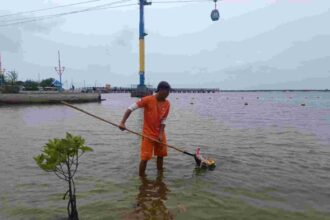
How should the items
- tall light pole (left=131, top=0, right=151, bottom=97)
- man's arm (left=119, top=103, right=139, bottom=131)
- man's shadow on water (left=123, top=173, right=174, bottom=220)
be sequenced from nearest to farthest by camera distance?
man's shadow on water (left=123, top=173, right=174, bottom=220) < man's arm (left=119, top=103, right=139, bottom=131) < tall light pole (left=131, top=0, right=151, bottom=97)

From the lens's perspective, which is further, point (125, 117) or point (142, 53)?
point (142, 53)

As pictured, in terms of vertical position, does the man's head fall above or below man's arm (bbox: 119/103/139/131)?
→ above

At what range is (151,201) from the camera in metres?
7.13

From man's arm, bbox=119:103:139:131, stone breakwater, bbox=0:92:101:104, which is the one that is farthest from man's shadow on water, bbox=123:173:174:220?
stone breakwater, bbox=0:92:101:104

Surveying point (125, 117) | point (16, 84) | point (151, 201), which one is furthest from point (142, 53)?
point (151, 201)

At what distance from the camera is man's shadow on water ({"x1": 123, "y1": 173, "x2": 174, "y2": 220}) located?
20.8 feet

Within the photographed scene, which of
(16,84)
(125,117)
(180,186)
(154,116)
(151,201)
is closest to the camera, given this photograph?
(151,201)

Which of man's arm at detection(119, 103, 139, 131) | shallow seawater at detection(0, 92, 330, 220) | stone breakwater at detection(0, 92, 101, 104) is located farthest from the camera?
stone breakwater at detection(0, 92, 101, 104)

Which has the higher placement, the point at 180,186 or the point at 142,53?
the point at 142,53

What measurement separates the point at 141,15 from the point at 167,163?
240ft

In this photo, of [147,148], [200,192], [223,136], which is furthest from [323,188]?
[223,136]

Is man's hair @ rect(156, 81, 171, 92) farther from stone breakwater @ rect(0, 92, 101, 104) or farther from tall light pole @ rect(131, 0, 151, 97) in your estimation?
tall light pole @ rect(131, 0, 151, 97)

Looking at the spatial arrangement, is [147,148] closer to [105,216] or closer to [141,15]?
[105,216]

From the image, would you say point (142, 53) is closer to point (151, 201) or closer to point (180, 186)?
point (180, 186)
